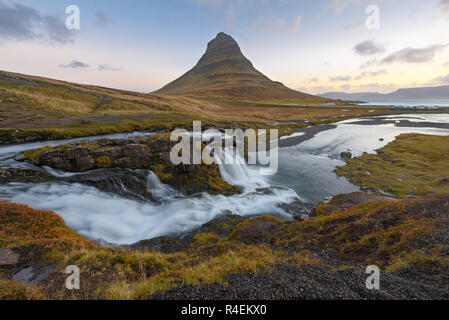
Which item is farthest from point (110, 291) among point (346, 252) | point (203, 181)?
point (203, 181)

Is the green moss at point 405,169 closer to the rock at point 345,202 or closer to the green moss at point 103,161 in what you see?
the rock at point 345,202

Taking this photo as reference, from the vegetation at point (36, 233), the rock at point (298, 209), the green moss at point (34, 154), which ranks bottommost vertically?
the rock at point (298, 209)

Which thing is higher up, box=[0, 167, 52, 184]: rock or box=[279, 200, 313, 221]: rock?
box=[0, 167, 52, 184]: rock

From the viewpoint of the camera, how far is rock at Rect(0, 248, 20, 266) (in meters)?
6.60

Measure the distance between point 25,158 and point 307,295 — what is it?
80.4 ft

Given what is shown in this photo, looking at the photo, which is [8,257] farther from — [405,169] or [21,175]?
[405,169]

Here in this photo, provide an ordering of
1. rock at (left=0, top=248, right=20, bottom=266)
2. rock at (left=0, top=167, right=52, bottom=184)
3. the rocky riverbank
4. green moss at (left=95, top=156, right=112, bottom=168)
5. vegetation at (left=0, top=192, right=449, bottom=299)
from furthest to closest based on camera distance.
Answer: green moss at (left=95, top=156, right=112, bottom=168) < the rocky riverbank < rock at (left=0, top=167, right=52, bottom=184) < rock at (left=0, top=248, right=20, bottom=266) < vegetation at (left=0, top=192, right=449, bottom=299)

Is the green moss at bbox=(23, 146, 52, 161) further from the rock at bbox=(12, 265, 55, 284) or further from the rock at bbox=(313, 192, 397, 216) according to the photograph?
the rock at bbox=(313, 192, 397, 216)

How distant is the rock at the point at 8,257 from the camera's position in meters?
6.60

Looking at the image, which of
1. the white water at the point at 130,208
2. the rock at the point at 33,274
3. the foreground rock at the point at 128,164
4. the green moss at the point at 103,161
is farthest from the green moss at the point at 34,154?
the rock at the point at 33,274

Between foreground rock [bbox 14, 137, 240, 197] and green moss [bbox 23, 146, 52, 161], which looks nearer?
foreground rock [bbox 14, 137, 240, 197]

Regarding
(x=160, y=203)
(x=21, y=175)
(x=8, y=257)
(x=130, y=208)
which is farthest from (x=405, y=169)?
(x=21, y=175)

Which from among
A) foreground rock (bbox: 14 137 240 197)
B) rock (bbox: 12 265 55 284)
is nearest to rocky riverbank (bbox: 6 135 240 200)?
foreground rock (bbox: 14 137 240 197)
